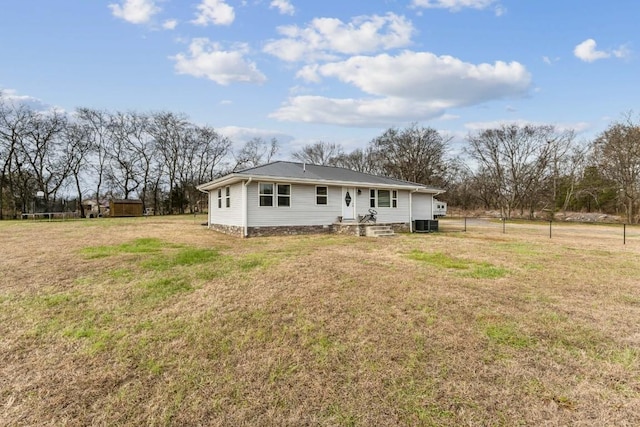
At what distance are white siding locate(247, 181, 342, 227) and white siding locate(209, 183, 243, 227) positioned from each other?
0.58 m

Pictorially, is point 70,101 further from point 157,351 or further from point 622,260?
point 622,260

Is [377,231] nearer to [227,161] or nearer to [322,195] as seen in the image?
[322,195]

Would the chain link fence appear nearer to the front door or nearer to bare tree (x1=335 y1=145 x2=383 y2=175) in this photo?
the front door

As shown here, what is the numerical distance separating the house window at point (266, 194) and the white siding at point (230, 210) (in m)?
0.79

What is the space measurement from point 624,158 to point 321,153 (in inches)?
1143

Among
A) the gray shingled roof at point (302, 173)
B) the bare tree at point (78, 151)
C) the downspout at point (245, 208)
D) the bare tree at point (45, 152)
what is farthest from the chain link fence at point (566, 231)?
the bare tree at point (45, 152)

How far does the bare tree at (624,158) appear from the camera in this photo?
818 inches

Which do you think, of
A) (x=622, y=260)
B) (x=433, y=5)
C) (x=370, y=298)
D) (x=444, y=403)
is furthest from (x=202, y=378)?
(x=433, y=5)

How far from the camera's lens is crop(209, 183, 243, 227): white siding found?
11516 millimetres

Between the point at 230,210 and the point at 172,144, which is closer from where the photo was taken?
the point at 230,210

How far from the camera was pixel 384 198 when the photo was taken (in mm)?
14359

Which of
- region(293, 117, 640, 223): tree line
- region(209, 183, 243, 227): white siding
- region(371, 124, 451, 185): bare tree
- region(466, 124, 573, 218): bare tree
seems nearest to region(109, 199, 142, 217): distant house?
region(209, 183, 243, 227): white siding

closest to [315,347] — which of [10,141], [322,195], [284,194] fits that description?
[284,194]

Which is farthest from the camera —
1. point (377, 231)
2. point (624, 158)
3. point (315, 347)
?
point (624, 158)
